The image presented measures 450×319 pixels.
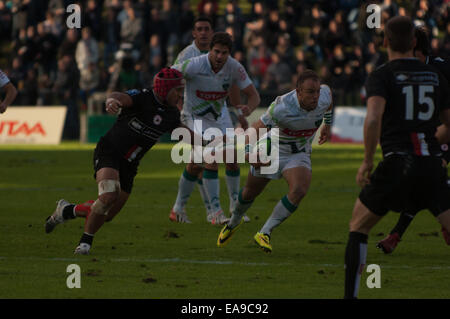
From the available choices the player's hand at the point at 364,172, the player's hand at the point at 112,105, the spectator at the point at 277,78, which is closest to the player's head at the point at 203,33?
the player's hand at the point at 112,105

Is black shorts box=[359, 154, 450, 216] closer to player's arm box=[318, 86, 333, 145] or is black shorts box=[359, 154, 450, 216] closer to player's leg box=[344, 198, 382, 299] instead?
player's leg box=[344, 198, 382, 299]

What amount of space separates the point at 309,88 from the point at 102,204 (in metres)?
2.49

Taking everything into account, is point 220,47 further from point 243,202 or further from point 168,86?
point 243,202

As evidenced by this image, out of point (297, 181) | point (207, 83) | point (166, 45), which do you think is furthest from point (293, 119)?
point (166, 45)

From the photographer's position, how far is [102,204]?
33.3ft

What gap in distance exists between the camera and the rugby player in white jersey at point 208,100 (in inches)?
524

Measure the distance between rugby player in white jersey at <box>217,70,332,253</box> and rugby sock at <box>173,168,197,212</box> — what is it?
237 cm

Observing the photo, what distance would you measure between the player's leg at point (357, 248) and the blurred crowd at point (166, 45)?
2286cm

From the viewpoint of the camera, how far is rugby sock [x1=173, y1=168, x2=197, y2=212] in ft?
44.2

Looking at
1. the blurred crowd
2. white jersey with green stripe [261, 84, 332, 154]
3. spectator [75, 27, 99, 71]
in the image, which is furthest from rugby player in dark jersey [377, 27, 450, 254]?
spectator [75, 27, 99, 71]

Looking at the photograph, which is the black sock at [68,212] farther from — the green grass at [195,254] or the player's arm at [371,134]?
the player's arm at [371,134]

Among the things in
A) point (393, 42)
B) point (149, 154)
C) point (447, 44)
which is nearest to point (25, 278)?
point (393, 42)

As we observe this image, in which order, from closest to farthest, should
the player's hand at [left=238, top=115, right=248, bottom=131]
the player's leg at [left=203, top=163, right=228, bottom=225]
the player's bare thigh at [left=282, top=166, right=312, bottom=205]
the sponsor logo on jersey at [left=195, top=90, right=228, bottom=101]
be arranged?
1. the player's bare thigh at [left=282, top=166, right=312, bottom=205]
2. the player's hand at [left=238, top=115, right=248, bottom=131]
3. the player's leg at [left=203, top=163, right=228, bottom=225]
4. the sponsor logo on jersey at [left=195, top=90, right=228, bottom=101]

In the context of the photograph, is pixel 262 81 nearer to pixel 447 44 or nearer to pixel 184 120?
pixel 447 44
